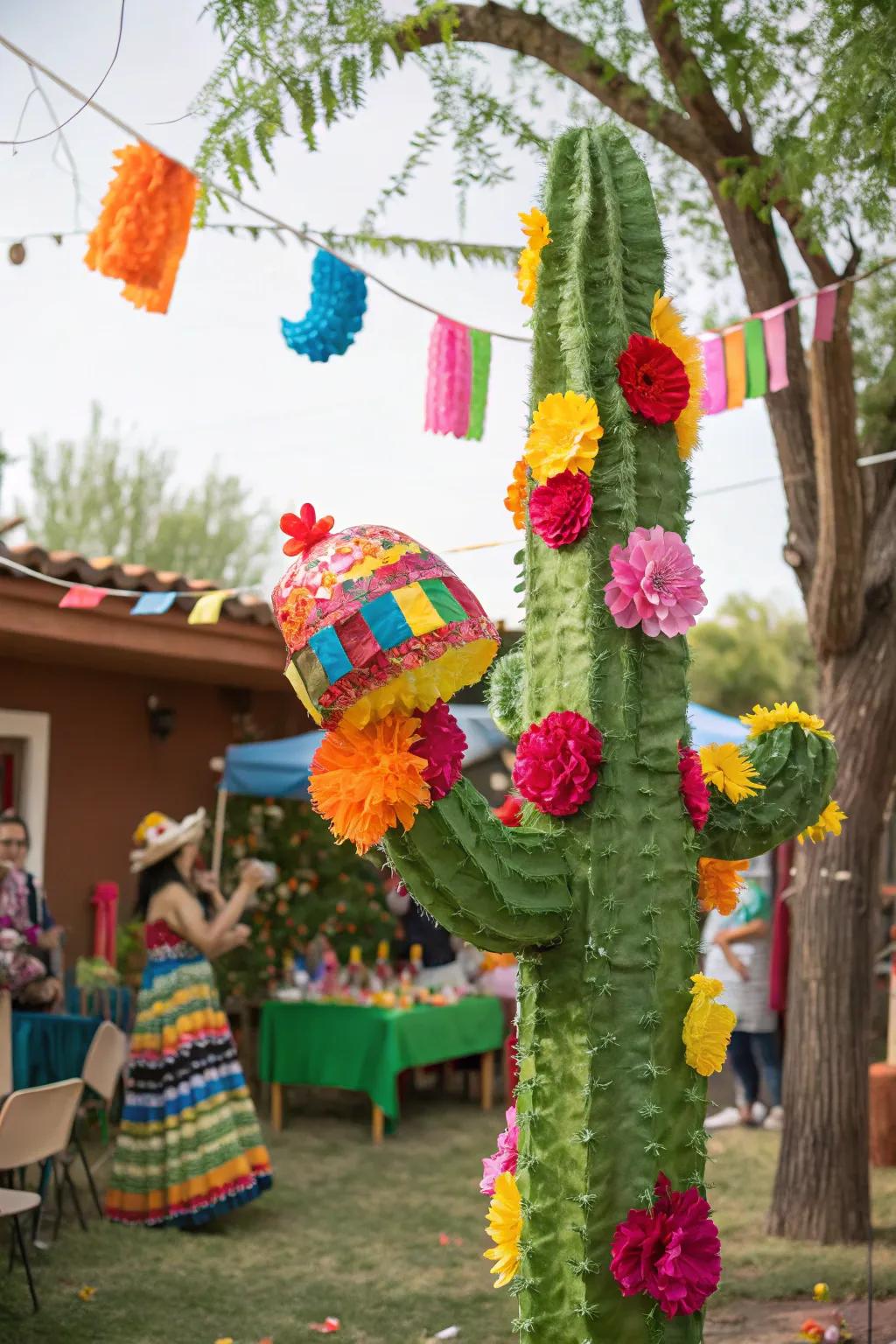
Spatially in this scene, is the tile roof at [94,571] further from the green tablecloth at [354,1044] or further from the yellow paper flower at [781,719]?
the yellow paper flower at [781,719]

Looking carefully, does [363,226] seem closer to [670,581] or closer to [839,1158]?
[670,581]

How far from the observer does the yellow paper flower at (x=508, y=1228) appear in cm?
298

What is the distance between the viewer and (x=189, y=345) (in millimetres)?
30016

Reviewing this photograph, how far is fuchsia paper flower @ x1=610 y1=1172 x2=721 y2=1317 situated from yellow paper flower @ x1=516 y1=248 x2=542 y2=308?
1.98m

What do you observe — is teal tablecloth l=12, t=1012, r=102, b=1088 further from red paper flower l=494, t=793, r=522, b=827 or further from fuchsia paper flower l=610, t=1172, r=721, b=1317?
fuchsia paper flower l=610, t=1172, r=721, b=1317

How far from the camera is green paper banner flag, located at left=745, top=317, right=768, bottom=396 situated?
5.36 meters

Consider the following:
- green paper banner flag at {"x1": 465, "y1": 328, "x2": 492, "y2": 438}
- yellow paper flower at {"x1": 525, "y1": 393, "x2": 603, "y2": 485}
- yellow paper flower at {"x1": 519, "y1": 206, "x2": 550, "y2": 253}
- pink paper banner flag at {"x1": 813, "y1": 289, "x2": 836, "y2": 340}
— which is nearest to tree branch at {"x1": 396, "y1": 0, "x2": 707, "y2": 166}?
pink paper banner flag at {"x1": 813, "y1": 289, "x2": 836, "y2": 340}

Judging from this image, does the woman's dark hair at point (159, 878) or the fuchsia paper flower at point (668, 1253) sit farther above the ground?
the woman's dark hair at point (159, 878)

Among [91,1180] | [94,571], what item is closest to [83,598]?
[94,571]

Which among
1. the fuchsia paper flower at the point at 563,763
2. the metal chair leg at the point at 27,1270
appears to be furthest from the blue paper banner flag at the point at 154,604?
the fuchsia paper flower at the point at 563,763

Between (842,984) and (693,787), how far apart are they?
10.4 feet

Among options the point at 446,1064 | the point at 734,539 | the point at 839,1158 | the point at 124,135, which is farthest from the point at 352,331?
the point at 734,539

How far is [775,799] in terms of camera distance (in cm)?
327

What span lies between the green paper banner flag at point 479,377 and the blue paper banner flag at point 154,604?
1.82 meters
